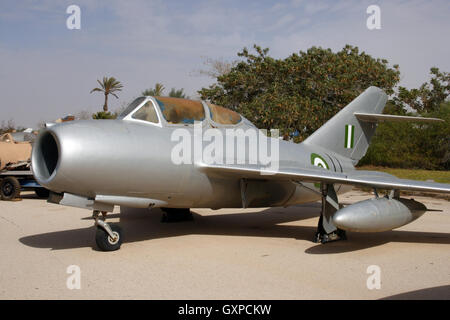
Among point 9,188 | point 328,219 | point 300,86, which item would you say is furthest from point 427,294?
point 300,86

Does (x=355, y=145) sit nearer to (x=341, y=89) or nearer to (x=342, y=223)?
(x=342, y=223)

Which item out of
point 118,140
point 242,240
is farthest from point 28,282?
point 242,240

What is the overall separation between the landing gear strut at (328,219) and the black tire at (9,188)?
407 inches

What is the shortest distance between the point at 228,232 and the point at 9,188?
8.99 m

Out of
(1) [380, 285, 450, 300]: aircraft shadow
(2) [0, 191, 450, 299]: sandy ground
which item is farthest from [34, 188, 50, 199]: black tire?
(1) [380, 285, 450, 300]: aircraft shadow

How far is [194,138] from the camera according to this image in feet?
20.0

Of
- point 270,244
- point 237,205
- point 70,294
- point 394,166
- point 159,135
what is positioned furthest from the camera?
point 394,166

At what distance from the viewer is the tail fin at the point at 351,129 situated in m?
9.12

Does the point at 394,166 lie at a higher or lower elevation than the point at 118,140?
lower

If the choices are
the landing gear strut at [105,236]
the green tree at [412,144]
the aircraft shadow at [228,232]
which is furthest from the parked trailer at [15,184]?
the green tree at [412,144]

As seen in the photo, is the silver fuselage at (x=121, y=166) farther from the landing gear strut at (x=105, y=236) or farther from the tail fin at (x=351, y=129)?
the tail fin at (x=351, y=129)

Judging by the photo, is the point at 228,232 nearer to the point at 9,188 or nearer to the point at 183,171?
the point at 183,171

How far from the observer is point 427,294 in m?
3.93

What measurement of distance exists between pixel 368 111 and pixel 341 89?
1492cm
